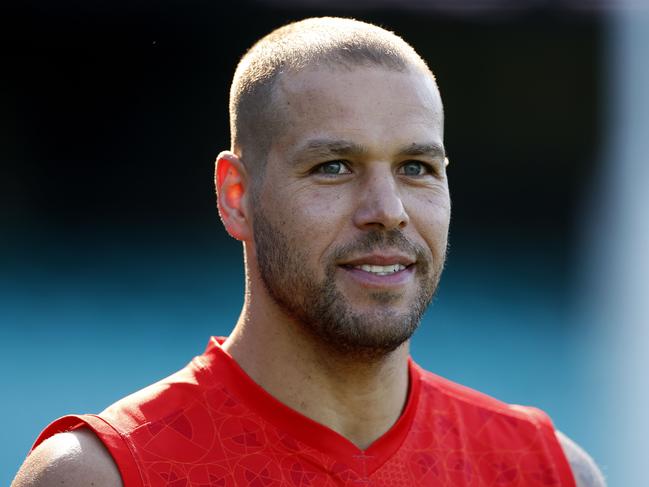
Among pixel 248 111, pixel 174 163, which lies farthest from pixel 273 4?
pixel 248 111

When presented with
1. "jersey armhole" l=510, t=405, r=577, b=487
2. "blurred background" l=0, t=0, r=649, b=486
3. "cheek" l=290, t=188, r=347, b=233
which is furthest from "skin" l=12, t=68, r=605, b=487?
"blurred background" l=0, t=0, r=649, b=486

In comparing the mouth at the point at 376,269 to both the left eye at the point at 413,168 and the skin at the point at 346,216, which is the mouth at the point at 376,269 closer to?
the skin at the point at 346,216

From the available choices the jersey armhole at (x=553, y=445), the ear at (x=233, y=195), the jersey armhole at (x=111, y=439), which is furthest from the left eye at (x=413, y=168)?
the jersey armhole at (x=111, y=439)

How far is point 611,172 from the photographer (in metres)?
10.7

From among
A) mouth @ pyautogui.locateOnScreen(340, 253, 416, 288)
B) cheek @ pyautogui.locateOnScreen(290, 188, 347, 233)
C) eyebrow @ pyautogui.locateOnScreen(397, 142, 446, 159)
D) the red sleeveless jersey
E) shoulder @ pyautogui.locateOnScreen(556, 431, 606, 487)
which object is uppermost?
eyebrow @ pyautogui.locateOnScreen(397, 142, 446, 159)

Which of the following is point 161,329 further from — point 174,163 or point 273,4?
point 273,4

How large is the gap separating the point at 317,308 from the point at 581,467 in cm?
82

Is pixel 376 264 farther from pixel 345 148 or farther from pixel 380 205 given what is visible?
pixel 345 148

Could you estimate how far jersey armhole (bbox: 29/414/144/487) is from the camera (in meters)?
2.28

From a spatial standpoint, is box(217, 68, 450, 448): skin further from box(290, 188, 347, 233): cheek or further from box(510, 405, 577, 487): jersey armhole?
box(510, 405, 577, 487): jersey armhole

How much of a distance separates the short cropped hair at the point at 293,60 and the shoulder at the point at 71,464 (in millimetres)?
687

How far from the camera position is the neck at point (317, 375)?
249 centimetres

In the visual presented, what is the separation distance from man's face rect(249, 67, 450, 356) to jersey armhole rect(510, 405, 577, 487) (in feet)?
1.78

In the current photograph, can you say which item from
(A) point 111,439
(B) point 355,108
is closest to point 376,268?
(B) point 355,108
